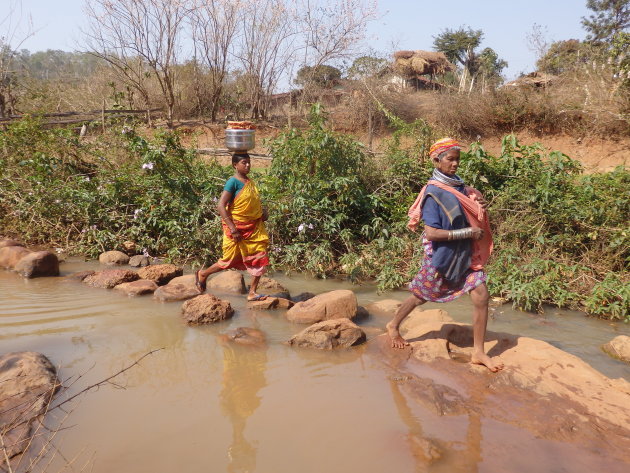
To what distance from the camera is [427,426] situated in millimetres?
2729

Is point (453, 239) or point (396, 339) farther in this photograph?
point (396, 339)

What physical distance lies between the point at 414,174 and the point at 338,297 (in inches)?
113

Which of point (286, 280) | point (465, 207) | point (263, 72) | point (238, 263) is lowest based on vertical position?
point (286, 280)

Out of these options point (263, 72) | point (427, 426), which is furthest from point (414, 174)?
point (263, 72)

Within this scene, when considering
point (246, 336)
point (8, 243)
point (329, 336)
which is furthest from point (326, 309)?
point (8, 243)

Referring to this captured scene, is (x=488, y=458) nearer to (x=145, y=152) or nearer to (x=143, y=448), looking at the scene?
(x=143, y=448)

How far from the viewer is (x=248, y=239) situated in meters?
4.79

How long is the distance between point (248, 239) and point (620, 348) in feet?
10.7

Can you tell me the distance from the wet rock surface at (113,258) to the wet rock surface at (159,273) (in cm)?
103

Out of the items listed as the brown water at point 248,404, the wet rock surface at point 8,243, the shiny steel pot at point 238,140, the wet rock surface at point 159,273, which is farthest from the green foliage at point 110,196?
the brown water at point 248,404

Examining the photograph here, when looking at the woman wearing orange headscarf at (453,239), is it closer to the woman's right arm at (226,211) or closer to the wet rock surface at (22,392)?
the woman's right arm at (226,211)

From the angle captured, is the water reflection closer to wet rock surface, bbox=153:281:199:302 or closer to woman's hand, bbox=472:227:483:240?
wet rock surface, bbox=153:281:199:302

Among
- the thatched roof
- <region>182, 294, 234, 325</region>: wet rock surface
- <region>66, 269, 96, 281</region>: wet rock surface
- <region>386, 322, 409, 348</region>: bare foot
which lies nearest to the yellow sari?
<region>182, 294, 234, 325</region>: wet rock surface

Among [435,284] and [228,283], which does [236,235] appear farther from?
[435,284]
